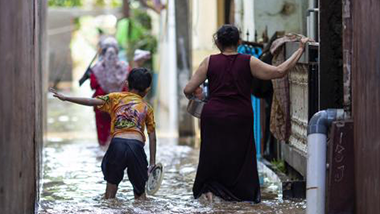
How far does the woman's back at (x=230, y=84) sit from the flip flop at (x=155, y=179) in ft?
2.37

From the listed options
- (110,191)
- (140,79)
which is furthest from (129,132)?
(110,191)

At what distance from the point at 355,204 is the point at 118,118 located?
96.1 inches

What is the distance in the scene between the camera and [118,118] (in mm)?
7824

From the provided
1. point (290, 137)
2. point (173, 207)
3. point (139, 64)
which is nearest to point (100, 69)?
point (139, 64)

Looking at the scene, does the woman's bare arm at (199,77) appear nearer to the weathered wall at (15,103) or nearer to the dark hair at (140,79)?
the dark hair at (140,79)

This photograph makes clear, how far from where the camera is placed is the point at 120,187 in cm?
916

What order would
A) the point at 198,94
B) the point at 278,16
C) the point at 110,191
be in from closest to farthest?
the point at 110,191 → the point at 198,94 → the point at 278,16

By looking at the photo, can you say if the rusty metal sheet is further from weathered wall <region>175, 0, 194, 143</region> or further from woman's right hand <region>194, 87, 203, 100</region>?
weathered wall <region>175, 0, 194, 143</region>

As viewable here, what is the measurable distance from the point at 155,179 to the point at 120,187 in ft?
3.92

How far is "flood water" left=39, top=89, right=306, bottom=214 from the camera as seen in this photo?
7488 mm

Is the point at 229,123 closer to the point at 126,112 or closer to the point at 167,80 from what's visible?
the point at 126,112

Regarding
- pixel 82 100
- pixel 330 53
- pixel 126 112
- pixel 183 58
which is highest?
pixel 330 53

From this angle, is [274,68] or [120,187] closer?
[274,68]

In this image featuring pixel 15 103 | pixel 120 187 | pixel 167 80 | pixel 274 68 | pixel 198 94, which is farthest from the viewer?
pixel 167 80
